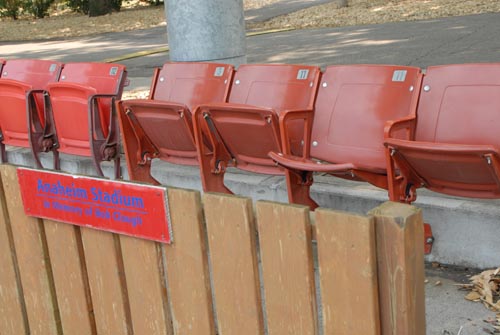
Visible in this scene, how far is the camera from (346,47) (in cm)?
1332

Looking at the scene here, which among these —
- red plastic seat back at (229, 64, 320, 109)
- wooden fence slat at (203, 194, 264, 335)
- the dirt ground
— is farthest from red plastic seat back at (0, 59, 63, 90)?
the dirt ground

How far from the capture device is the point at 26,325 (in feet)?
11.3

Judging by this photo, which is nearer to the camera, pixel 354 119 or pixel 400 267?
pixel 400 267

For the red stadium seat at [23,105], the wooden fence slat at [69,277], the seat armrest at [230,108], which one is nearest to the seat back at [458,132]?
the seat armrest at [230,108]

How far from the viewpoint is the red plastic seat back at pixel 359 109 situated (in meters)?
4.75

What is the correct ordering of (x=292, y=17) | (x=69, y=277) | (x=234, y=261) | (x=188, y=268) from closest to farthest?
(x=234, y=261) → (x=188, y=268) → (x=69, y=277) → (x=292, y=17)

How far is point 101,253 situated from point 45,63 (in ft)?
14.9

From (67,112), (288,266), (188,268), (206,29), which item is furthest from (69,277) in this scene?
(206,29)

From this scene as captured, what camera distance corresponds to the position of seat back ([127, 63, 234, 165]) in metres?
5.27

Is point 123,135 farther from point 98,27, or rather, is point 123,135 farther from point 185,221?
point 98,27

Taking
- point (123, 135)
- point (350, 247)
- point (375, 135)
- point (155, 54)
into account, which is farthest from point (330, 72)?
point (155, 54)

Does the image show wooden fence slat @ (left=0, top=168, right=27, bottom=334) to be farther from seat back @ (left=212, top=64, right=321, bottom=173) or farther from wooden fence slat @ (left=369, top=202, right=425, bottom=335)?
seat back @ (left=212, top=64, right=321, bottom=173)

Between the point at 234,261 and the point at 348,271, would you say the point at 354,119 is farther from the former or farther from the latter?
the point at 348,271

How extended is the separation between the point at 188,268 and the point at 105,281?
16.9 inches
